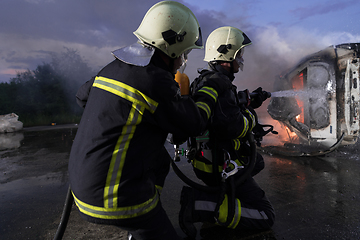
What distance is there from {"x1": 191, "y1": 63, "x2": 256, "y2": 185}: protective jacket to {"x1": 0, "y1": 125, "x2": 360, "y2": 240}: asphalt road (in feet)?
2.22

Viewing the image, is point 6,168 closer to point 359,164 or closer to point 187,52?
point 187,52

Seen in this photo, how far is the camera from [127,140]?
1268mm

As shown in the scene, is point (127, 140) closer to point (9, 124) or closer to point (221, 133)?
point (221, 133)

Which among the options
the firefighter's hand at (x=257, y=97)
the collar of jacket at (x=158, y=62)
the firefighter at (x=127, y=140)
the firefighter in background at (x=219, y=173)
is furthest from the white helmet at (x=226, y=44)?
the firefighter at (x=127, y=140)

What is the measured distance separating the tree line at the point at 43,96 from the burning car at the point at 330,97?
17.7 m

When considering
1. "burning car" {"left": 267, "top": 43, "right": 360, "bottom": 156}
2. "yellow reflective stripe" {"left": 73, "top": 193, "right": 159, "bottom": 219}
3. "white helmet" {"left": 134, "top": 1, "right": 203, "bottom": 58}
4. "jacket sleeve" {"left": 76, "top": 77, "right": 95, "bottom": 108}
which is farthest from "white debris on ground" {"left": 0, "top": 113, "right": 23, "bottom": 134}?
"burning car" {"left": 267, "top": 43, "right": 360, "bottom": 156}

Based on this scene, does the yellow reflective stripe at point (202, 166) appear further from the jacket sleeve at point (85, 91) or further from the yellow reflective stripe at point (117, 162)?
the jacket sleeve at point (85, 91)

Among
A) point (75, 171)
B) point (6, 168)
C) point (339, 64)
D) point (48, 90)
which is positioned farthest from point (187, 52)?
point (48, 90)

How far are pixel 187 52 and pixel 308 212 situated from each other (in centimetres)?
237

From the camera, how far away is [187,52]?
1.92 metres

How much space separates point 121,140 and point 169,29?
1.01m

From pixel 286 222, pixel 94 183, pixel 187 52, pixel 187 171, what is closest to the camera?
pixel 94 183

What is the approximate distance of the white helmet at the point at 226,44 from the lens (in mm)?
2637

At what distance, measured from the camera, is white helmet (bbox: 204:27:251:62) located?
2.64 m
